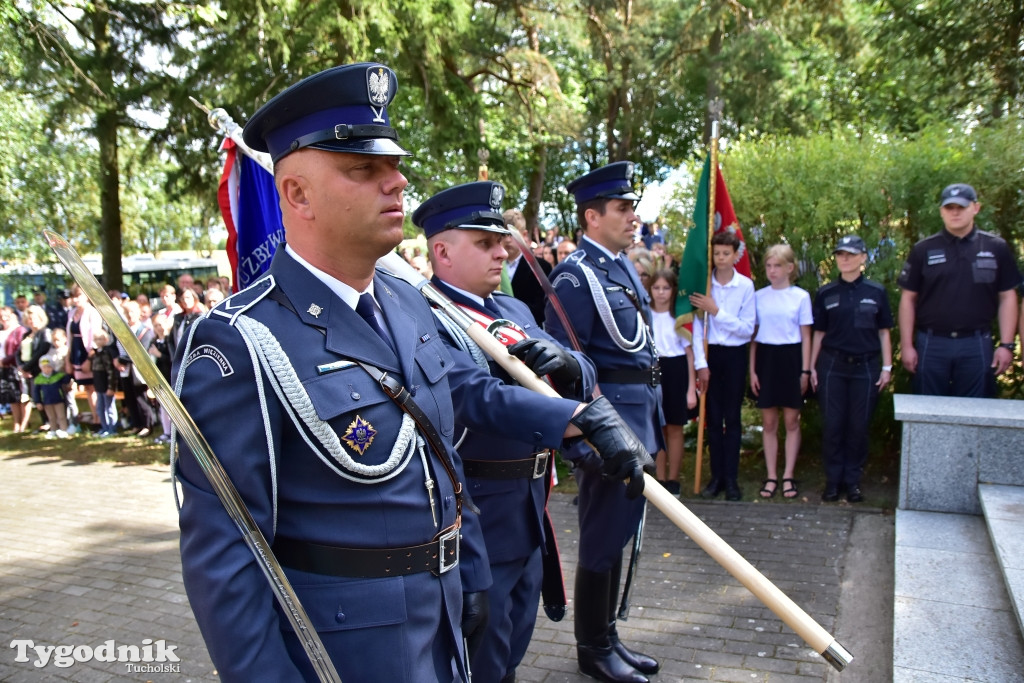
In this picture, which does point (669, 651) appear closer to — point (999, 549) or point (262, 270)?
point (999, 549)

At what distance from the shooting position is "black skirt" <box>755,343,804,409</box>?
6.60 m

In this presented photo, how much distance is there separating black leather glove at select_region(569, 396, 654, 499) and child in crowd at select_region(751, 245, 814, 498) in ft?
14.6

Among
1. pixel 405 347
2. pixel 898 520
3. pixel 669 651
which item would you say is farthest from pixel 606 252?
pixel 898 520

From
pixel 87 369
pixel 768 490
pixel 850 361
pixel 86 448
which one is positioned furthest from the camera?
pixel 87 369

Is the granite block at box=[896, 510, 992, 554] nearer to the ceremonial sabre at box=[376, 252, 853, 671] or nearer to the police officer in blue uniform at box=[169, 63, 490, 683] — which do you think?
the ceremonial sabre at box=[376, 252, 853, 671]

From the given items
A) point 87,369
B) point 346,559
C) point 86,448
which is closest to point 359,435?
point 346,559

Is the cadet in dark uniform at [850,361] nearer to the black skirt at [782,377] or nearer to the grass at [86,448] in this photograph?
the black skirt at [782,377]

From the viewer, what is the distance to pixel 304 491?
1.85 metres

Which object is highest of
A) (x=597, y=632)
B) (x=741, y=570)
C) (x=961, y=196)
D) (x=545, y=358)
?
(x=961, y=196)

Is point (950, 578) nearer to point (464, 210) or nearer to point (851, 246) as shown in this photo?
point (851, 246)

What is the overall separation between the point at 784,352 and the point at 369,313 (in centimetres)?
518

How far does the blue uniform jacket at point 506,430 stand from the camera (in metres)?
2.59

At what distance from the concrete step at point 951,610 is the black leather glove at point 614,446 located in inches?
71.4

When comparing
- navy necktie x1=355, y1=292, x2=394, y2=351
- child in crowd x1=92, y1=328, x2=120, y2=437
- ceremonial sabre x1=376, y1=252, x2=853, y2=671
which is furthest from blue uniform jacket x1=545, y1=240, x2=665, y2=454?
child in crowd x1=92, y1=328, x2=120, y2=437
